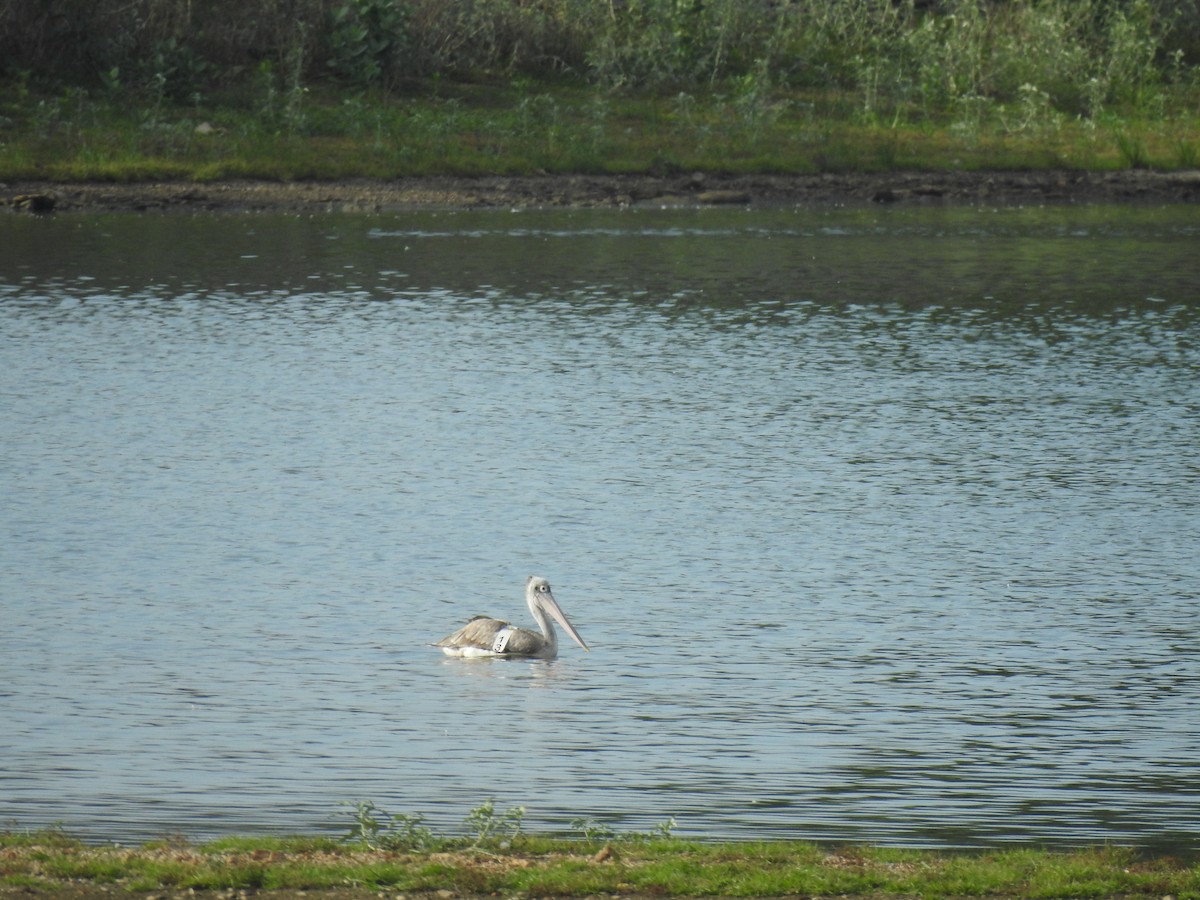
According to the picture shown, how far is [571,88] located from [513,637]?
30985mm

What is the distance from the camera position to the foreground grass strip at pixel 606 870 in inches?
295

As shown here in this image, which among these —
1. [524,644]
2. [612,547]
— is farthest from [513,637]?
[612,547]

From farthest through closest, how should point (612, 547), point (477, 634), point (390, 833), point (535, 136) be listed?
point (535, 136), point (612, 547), point (477, 634), point (390, 833)

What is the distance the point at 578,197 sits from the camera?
37.8m

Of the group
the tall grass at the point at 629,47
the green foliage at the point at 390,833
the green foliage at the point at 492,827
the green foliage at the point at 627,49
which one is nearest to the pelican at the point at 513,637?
the green foliage at the point at 390,833

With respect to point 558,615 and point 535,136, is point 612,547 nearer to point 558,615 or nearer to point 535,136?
point 558,615

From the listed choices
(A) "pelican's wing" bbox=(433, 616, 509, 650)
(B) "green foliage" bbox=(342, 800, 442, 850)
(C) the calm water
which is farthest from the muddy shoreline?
(B) "green foliage" bbox=(342, 800, 442, 850)

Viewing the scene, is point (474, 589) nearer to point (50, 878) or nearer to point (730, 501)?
point (730, 501)

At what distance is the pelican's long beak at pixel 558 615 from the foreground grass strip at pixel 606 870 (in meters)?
4.16

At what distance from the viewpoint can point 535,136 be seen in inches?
1549

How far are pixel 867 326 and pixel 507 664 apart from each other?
47.7ft

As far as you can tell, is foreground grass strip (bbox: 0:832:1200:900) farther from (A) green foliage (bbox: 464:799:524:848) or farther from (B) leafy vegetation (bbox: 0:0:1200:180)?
(B) leafy vegetation (bbox: 0:0:1200:180)

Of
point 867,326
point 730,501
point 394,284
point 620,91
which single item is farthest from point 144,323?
point 620,91

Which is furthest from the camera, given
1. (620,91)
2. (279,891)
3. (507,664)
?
(620,91)
